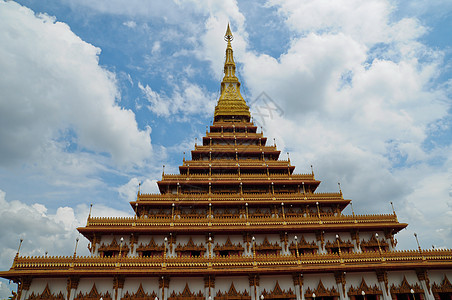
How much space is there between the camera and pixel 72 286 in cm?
2911

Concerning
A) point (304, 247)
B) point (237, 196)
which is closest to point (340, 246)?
point (304, 247)

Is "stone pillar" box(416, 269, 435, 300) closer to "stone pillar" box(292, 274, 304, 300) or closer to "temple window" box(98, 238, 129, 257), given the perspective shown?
"stone pillar" box(292, 274, 304, 300)

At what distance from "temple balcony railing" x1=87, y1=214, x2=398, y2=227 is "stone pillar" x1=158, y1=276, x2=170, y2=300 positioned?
642cm

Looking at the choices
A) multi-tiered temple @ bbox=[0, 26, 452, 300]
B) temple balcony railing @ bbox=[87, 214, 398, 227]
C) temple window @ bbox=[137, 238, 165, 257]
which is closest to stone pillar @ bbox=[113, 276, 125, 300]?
multi-tiered temple @ bbox=[0, 26, 452, 300]

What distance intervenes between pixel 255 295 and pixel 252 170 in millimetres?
19783

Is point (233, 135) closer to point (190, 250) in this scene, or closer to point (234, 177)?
point (234, 177)

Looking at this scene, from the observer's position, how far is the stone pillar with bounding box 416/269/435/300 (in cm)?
3031

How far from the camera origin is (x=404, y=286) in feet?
101

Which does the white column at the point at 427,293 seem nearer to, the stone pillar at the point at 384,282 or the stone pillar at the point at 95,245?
the stone pillar at the point at 384,282

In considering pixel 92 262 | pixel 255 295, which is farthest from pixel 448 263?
pixel 92 262

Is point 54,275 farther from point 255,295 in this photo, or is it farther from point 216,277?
point 255,295

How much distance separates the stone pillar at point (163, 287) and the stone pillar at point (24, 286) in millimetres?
13082

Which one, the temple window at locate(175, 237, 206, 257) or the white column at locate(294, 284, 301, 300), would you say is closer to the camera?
the white column at locate(294, 284, 301, 300)

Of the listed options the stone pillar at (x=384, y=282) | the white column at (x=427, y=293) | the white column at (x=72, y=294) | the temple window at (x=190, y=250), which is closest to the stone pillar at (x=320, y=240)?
the stone pillar at (x=384, y=282)
